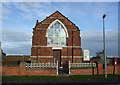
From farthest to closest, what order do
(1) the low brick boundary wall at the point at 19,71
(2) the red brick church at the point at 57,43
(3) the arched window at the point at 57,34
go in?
(3) the arched window at the point at 57,34 < (2) the red brick church at the point at 57,43 < (1) the low brick boundary wall at the point at 19,71

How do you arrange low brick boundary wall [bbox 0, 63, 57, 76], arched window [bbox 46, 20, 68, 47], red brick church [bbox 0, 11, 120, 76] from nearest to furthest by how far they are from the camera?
low brick boundary wall [bbox 0, 63, 57, 76] → red brick church [bbox 0, 11, 120, 76] → arched window [bbox 46, 20, 68, 47]

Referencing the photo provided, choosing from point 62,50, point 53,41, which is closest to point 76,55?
point 62,50

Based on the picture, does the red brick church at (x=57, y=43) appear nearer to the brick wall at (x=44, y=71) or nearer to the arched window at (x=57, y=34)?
the arched window at (x=57, y=34)

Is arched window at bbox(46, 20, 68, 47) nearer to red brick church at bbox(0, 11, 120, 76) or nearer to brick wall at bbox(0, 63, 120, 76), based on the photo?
red brick church at bbox(0, 11, 120, 76)

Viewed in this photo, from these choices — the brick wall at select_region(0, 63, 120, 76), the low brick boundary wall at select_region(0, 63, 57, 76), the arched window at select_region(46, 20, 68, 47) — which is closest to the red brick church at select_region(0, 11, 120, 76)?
the arched window at select_region(46, 20, 68, 47)

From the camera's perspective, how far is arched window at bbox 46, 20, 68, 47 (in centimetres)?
2784

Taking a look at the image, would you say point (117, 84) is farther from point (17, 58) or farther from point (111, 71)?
point (17, 58)

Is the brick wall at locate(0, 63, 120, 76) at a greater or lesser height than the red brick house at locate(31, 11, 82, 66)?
lesser

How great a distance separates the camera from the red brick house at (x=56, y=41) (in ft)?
88.9

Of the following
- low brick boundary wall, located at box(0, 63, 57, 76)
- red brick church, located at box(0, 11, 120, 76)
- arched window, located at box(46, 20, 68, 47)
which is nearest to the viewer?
low brick boundary wall, located at box(0, 63, 57, 76)

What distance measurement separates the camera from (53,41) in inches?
1097

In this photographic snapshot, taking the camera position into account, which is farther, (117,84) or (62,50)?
(62,50)

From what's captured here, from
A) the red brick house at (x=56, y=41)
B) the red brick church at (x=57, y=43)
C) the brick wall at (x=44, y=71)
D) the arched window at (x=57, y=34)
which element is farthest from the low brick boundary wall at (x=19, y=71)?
the arched window at (x=57, y=34)

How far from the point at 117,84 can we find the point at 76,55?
14076 mm
